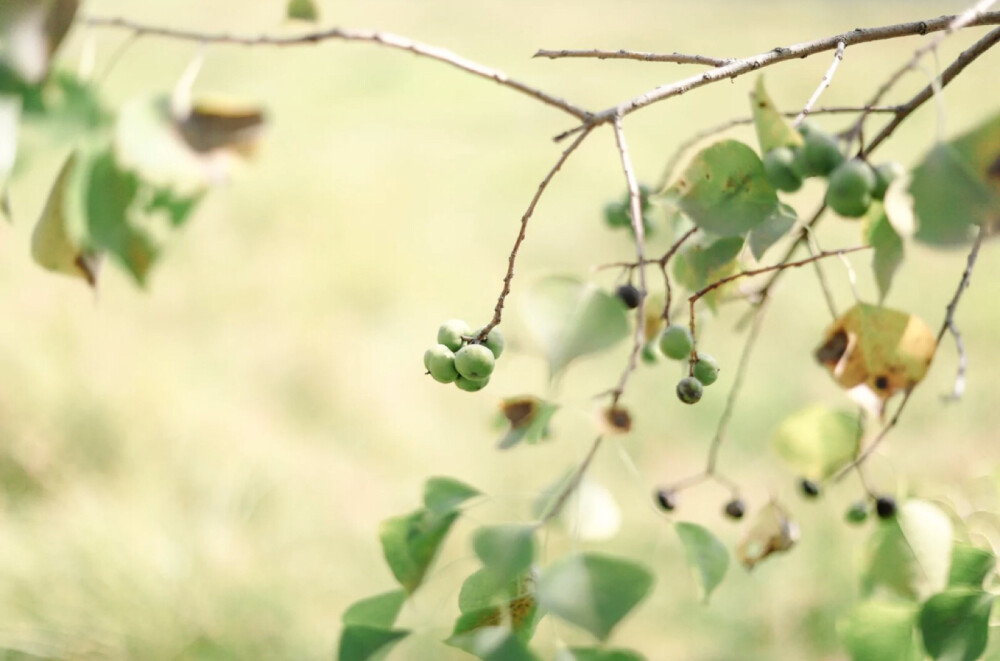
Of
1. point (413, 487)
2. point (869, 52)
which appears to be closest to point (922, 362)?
point (413, 487)

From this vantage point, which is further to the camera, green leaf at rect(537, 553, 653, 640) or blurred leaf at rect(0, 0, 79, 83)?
blurred leaf at rect(0, 0, 79, 83)

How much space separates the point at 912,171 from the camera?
28 cm

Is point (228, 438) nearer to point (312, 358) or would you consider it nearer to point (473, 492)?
point (312, 358)

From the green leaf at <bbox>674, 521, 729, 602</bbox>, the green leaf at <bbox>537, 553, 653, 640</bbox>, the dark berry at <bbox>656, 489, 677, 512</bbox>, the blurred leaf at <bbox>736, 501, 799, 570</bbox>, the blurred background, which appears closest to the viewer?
the green leaf at <bbox>537, 553, 653, 640</bbox>

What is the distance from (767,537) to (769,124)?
0.27 meters

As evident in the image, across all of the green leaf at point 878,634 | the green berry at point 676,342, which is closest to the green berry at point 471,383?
the green berry at point 676,342

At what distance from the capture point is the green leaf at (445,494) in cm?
40

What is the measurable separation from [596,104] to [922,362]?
2800 millimetres

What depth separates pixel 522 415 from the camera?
0.41 meters

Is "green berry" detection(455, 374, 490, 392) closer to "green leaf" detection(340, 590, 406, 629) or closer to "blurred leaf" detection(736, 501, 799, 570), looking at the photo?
"green leaf" detection(340, 590, 406, 629)

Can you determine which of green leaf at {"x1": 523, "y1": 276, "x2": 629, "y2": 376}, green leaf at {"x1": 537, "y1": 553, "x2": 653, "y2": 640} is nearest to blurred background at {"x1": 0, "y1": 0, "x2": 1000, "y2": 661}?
green leaf at {"x1": 523, "y1": 276, "x2": 629, "y2": 376}

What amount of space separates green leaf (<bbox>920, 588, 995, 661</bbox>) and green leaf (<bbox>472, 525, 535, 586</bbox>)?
21 centimetres

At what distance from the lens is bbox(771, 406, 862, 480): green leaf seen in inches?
20.1

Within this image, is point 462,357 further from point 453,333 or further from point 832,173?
point 832,173
